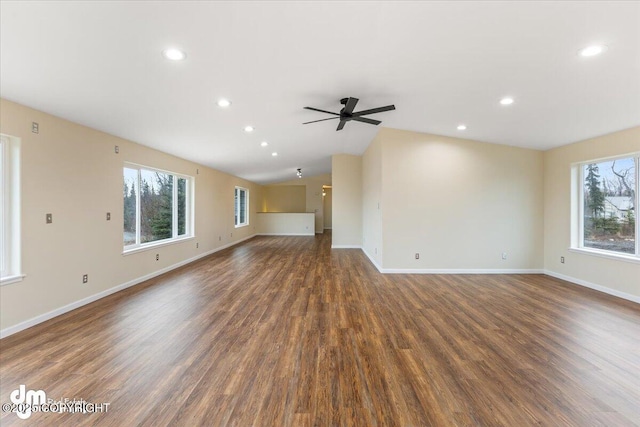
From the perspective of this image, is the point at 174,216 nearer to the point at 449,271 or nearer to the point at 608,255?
the point at 449,271

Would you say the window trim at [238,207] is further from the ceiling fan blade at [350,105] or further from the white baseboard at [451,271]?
the ceiling fan blade at [350,105]

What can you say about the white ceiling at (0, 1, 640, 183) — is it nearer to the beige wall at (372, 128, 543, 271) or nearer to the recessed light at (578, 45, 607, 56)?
the recessed light at (578, 45, 607, 56)

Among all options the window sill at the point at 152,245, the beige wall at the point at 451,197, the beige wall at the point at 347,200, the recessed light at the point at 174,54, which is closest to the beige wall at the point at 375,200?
the beige wall at the point at 451,197

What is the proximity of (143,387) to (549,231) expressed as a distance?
6.43 m

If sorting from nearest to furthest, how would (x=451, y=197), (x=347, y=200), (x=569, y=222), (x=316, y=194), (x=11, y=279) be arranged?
(x=11, y=279) < (x=569, y=222) < (x=451, y=197) < (x=347, y=200) < (x=316, y=194)

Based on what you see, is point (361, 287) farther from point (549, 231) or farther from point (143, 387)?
point (549, 231)

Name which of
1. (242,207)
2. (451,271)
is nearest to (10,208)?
(451,271)

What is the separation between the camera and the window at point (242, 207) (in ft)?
31.9

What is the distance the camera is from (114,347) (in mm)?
2375

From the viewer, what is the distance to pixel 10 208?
2.68 metres

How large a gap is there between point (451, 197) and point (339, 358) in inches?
155

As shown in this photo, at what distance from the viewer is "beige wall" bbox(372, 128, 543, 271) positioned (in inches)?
196

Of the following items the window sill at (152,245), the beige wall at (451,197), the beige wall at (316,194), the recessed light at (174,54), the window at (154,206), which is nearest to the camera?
the recessed light at (174,54)

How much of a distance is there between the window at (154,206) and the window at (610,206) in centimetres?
762
